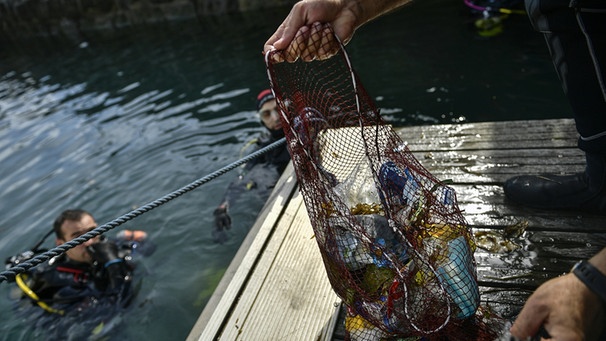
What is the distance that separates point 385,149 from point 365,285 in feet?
2.20

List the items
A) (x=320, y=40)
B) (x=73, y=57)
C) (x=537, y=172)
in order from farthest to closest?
(x=73, y=57) → (x=537, y=172) → (x=320, y=40)

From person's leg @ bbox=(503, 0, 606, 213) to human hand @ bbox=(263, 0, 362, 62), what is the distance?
A: 1034 mm

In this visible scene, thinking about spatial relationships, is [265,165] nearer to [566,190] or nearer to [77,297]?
[77,297]

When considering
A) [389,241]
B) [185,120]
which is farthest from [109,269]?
[185,120]

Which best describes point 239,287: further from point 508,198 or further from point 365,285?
point 508,198

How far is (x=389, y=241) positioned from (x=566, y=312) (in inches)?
33.1

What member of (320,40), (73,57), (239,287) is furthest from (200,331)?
(73,57)

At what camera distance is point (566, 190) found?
A: 240 centimetres

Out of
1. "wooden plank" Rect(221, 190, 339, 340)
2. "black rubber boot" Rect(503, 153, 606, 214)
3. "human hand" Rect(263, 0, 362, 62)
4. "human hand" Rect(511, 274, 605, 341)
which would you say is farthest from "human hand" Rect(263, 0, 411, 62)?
"black rubber boot" Rect(503, 153, 606, 214)

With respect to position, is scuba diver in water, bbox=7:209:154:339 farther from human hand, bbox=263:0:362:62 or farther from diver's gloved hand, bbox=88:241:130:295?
human hand, bbox=263:0:362:62

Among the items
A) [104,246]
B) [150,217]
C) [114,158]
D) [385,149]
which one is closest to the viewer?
[385,149]

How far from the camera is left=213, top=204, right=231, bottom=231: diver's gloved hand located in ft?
15.0

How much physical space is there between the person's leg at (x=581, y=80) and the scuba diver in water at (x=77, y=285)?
3.70m

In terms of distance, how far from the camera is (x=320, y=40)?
1.61m
